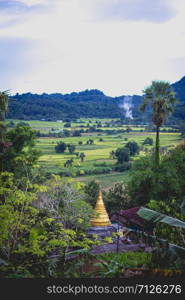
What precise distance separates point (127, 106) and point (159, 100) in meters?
76.8

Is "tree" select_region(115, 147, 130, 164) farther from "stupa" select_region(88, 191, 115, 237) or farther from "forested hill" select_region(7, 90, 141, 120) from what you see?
"stupa" select_region(88, 191, 115, 237)

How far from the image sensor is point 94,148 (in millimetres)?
55500

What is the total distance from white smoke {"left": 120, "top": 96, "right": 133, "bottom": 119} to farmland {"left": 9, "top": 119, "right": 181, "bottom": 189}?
8625 mm

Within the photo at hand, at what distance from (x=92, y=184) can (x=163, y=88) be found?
29.1 ft

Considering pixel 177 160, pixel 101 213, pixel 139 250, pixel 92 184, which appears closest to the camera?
pixel 139 250

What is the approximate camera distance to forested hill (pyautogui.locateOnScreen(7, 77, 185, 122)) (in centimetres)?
5927

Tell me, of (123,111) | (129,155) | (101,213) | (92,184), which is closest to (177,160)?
(101,213)

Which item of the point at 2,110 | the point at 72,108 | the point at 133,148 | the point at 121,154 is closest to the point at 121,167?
the point at 121,154

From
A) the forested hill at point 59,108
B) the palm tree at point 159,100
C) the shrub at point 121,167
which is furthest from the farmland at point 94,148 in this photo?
the palm tree at point 159,100

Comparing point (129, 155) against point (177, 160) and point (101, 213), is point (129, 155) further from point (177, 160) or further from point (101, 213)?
point (101, 213)

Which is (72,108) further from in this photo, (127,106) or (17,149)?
(17,149)

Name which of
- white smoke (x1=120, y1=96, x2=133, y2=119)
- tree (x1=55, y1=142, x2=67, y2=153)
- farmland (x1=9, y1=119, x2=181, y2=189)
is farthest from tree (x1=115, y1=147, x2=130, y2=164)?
white smoke (x1=120, y1=96, x2=133, y2=119)

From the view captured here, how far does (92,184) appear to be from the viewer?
2567 centimetres

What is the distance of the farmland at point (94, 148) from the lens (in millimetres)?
39938
